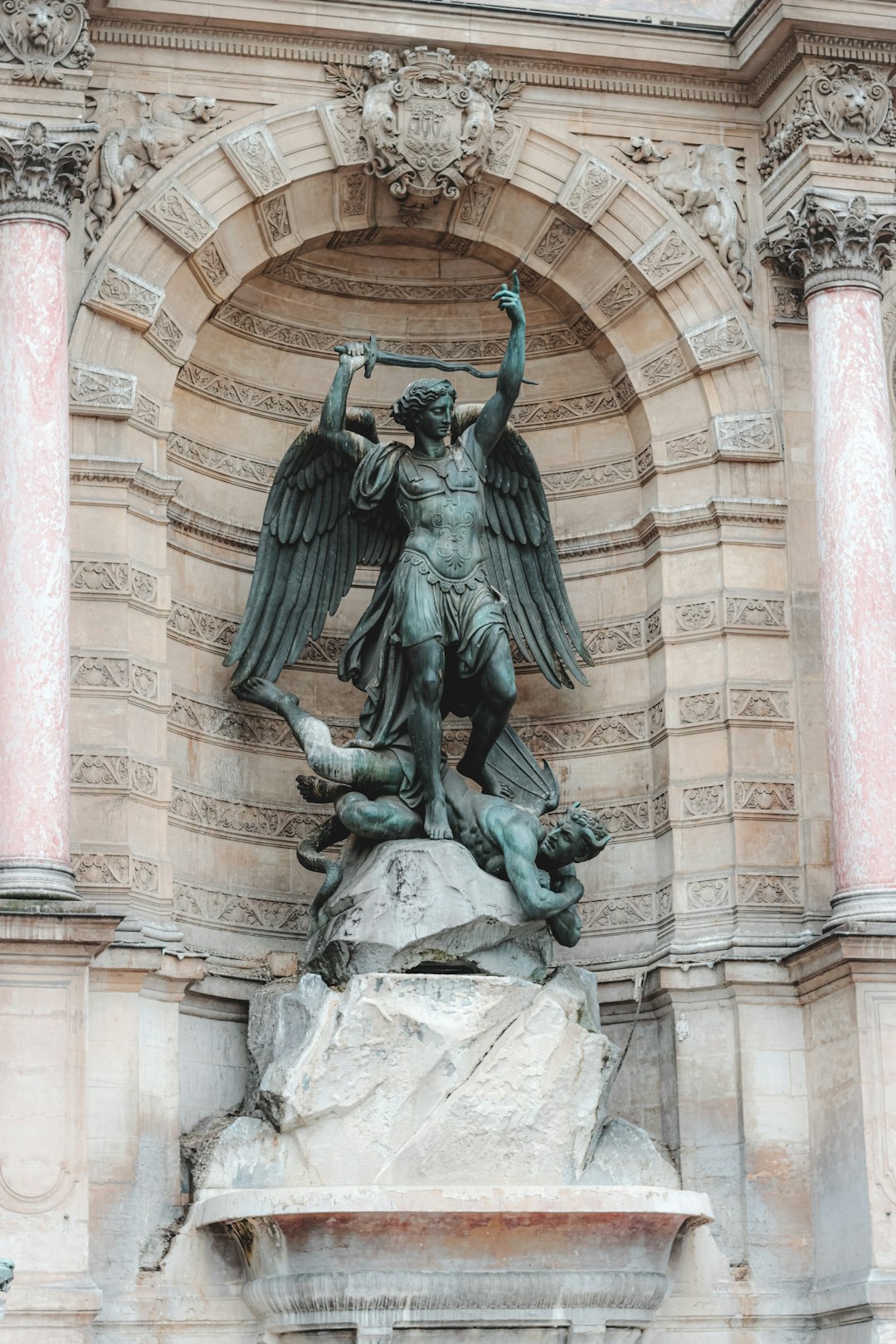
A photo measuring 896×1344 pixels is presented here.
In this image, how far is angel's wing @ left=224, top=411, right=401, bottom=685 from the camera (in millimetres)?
16188

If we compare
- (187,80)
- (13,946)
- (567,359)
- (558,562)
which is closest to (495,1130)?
(13,946)

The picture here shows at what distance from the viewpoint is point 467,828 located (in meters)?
15.3

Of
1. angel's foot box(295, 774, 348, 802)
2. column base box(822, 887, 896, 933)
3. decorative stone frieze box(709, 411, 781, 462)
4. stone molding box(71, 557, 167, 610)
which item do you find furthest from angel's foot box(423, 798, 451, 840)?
decorative stone frieze box(709, 411, 781, 462)

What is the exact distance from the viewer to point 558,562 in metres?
16.7

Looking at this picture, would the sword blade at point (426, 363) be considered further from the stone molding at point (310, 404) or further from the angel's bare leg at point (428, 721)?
the angel's bare leg at point (428, 721)

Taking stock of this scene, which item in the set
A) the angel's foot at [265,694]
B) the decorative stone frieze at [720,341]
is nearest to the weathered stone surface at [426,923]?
the angel's foot at [265,694]

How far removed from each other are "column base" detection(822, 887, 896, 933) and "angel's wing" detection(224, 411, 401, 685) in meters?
3.58

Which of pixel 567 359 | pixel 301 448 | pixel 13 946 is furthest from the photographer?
pixel 567 359

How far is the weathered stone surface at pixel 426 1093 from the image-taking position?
45.1ft

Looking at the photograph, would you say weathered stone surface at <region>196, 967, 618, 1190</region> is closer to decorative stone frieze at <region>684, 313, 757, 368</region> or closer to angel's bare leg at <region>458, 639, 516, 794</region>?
angel's bare leg at <region>458, 639, 516, 794</region>

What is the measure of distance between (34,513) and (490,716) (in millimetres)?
3033

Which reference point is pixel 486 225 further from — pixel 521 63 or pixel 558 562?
pixel 558 562

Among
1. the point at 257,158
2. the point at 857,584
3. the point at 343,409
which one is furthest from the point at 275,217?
the point at 857,584

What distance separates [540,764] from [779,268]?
140 inches
